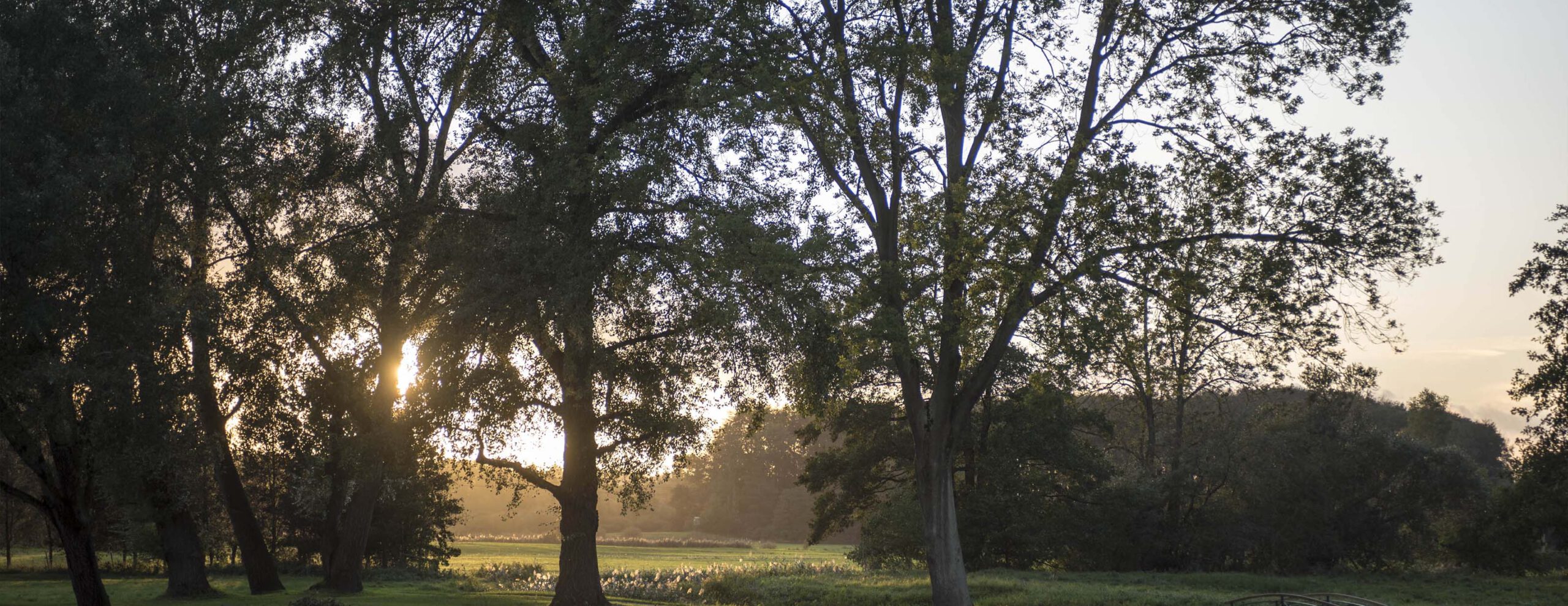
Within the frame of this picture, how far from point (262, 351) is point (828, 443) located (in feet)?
265

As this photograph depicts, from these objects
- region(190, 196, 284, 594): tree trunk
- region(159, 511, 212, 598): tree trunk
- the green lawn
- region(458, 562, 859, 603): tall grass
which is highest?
region(190, 196, 284, 594): tree trunk

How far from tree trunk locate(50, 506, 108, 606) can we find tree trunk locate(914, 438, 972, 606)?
16.3 meters

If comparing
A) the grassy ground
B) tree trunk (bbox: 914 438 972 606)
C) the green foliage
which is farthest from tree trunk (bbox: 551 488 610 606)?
the green foliage

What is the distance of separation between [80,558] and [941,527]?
671 inches

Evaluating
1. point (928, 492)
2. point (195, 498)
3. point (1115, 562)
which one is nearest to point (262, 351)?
point (195, 498)

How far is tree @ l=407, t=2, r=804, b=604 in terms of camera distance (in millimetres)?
19016

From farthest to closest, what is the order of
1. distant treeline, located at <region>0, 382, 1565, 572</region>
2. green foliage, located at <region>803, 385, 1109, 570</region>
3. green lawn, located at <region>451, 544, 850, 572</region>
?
green lawn, located at <region>451, 544, 850, 572</region> < green foliage, located at <region>803, 385, 1109, 570</region> < distant treeline, located at <region>0, 382, 1565, 572</region>

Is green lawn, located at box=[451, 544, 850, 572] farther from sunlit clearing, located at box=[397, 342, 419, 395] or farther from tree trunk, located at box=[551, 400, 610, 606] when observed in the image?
sunlit clearing, located at box=[397, 342, 419, 395]

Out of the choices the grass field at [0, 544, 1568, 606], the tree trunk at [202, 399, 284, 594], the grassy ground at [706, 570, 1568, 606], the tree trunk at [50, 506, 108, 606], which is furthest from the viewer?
the tree trunk at [202, 399, 284, 594]

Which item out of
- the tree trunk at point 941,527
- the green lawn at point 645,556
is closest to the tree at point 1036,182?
the tree trunk at point 941,527

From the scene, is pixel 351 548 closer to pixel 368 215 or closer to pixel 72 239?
pixel 368 215

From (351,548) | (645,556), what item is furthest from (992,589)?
(645,556)

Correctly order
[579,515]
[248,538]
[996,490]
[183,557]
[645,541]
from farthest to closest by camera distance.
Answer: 1. [645,541]
2. [996,490]
3. [248,538]
4. [183,557]
5. [579,515]

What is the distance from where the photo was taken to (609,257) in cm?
1981
